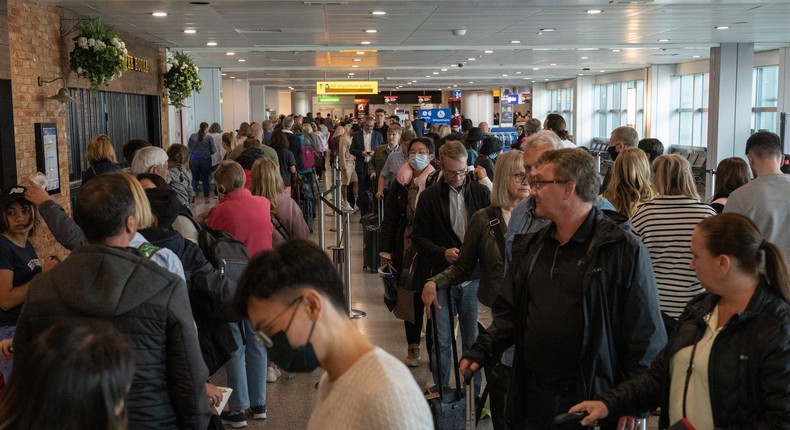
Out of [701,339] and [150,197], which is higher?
[150,197]

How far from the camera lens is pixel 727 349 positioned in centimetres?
272

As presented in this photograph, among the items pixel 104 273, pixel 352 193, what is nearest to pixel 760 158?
pixel 104 273

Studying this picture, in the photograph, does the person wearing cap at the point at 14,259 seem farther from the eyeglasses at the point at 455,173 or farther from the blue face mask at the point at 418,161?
the blue face mask at the point at 418,161

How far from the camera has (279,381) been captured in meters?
6.86

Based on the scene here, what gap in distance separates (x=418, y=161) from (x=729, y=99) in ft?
42.6

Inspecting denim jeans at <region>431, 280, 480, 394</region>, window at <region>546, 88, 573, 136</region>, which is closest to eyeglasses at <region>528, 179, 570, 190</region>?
denim jeans at <region>431, 280, 480, 394</region>

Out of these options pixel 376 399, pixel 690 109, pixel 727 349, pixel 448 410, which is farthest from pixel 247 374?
pixel 690 109

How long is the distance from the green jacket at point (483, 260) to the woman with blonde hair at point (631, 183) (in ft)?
3.75

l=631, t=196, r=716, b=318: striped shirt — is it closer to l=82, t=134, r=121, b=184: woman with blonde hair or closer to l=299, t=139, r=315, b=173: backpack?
l=82, t=134, r=121, b=184: woman with blonde hair

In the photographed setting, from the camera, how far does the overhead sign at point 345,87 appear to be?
3175 centimetres

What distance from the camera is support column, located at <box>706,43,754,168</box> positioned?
1819 centimetres

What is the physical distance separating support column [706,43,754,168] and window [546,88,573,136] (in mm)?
20473

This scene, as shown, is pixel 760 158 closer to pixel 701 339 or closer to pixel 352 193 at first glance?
pixel 701 339

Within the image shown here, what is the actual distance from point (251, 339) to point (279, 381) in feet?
3.60
